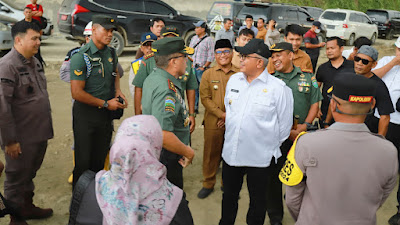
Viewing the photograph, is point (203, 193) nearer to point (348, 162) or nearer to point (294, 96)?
point (294, 96)

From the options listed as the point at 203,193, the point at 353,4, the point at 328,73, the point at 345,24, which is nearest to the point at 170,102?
the point at 203,193

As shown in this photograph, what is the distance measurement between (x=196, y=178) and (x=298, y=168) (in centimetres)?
316

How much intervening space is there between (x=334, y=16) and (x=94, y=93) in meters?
17.9

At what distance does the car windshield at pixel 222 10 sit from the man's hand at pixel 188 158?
1356cm

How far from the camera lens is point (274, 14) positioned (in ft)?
53.9

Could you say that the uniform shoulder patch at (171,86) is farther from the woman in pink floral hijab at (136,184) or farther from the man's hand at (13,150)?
the man's hand at (13,150)

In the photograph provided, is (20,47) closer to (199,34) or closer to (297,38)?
(297,38)

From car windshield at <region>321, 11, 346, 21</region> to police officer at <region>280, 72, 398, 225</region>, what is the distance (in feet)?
61.1

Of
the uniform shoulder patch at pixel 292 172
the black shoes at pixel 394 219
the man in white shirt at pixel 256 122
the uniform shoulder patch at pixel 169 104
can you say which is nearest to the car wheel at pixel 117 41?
the man in white shirt at pixel 256 122

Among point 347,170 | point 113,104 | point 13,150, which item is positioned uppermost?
point 347,170

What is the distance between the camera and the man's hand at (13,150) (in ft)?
11.2

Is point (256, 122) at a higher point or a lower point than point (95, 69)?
lower

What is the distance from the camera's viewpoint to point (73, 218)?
6.25 ft

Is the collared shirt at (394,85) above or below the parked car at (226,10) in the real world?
below
